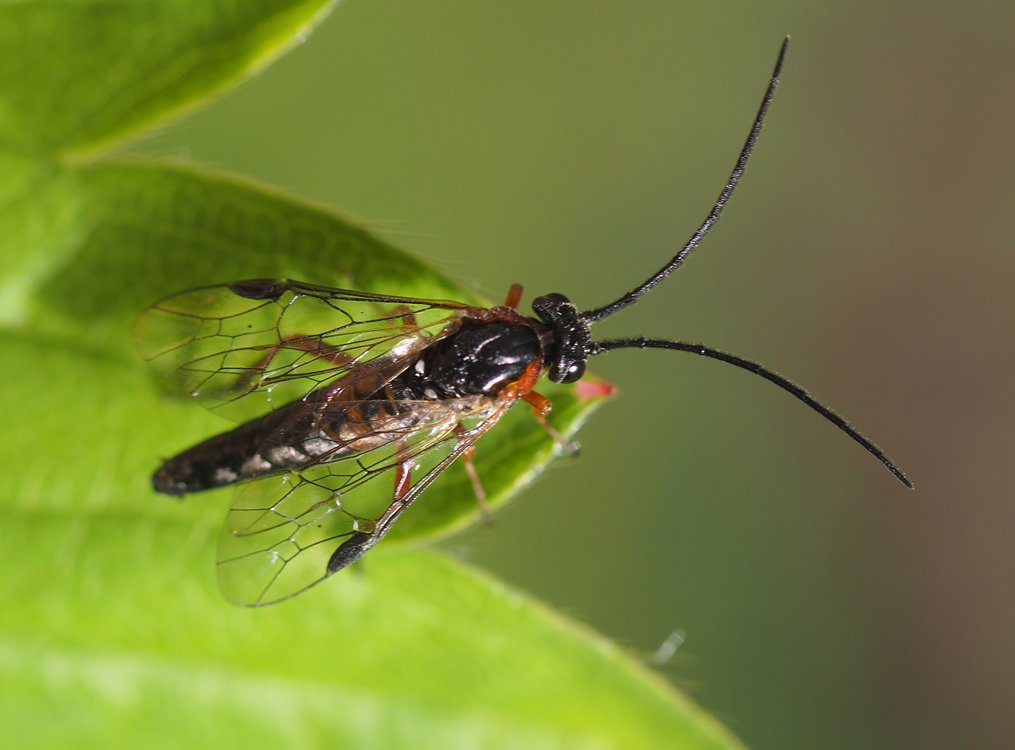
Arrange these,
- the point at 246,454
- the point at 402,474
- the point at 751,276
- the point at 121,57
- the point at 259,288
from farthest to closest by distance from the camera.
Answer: the point at 751,276 < the point at 402,474 < the point at 246,454 < the point at 259,288 < the point at 121,57

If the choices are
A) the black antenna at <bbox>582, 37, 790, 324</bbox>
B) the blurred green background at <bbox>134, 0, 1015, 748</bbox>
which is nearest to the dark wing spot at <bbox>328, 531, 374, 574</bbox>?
the black antenna at <bbox>582, 37, 790, 324</bbox>

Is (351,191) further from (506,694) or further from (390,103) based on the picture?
(506,694)

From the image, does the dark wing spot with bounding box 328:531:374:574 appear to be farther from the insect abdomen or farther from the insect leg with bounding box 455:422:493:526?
the insect abdomen

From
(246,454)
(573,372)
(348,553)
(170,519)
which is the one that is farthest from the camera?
(573,372)

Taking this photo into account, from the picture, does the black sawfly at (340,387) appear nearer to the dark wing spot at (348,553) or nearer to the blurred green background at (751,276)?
the dark wing spot at (348,553)

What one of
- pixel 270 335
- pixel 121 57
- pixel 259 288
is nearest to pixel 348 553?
pixel 259 288

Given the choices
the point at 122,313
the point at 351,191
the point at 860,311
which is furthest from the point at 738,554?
the point at 122,313

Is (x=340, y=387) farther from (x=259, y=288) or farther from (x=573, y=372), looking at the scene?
(x=573, y=372)
